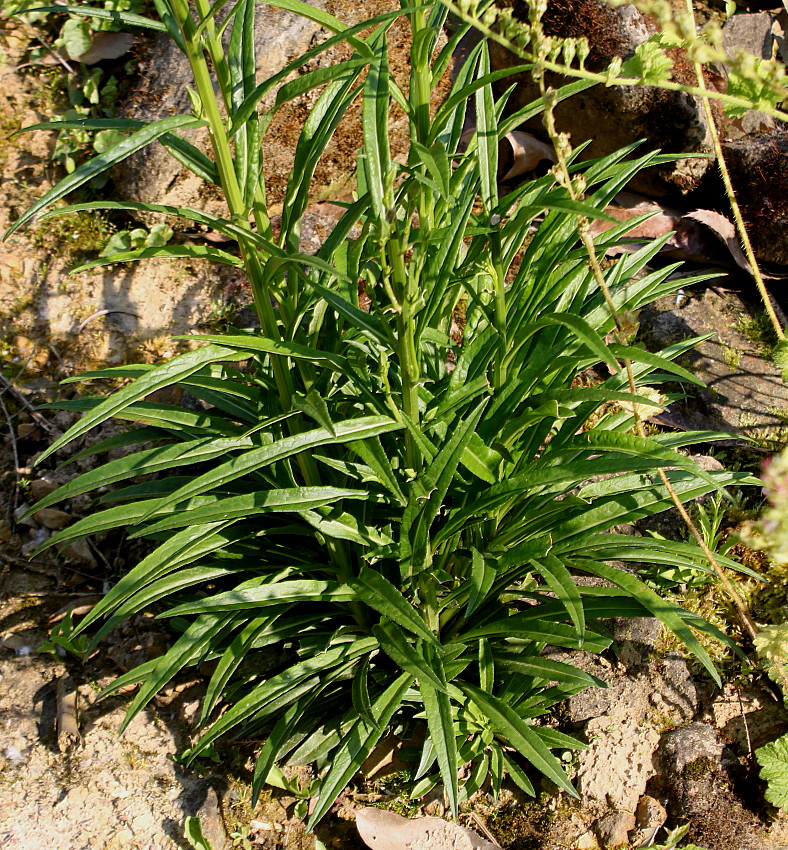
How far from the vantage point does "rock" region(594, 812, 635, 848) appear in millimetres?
2031

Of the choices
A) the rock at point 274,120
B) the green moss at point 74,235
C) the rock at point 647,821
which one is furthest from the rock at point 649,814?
the green moss at point 74,235

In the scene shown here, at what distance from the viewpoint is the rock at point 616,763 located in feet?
6.87

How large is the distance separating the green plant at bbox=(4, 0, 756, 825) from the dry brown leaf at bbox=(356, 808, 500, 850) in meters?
0.09

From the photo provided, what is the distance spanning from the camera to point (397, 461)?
1997 millimetres

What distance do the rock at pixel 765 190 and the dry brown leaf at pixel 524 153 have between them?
2.55ft

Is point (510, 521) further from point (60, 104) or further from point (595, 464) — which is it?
point (60, 104)

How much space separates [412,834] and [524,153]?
102 inches

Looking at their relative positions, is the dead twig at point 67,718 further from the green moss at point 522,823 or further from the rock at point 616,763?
the rock at point 616,763

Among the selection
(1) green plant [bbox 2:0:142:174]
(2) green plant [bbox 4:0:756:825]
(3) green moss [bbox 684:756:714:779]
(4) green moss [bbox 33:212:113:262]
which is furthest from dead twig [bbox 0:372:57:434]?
(3) green moss [bbox 684:756:714:779]

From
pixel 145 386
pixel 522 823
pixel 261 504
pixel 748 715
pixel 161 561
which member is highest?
pixel 145 386

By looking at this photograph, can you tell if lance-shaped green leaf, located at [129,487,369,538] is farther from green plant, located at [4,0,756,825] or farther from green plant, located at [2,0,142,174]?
green plant, located at [2,0,142,174]

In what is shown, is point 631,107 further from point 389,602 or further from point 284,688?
point 284,688

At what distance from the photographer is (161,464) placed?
1.76 m

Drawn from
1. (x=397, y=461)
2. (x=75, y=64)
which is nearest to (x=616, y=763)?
(x=397, y=461)
